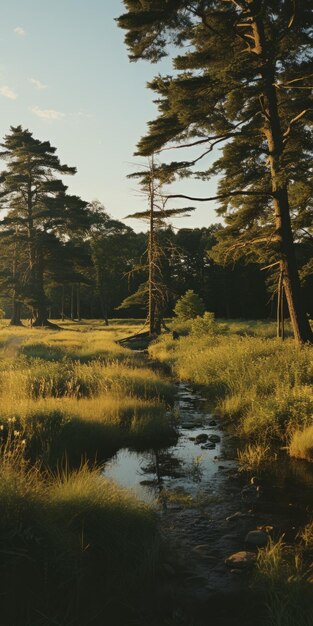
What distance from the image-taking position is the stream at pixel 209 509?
12.2 ft

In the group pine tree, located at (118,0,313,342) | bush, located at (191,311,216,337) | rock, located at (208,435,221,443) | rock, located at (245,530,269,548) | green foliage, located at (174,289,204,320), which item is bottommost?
rock, located at (208,435,221,443)

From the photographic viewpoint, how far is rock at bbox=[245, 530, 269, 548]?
181 inches

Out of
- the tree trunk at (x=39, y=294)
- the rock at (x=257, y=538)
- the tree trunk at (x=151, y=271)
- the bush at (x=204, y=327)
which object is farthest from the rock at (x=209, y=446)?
the tree trunk at (x=39, y=294)

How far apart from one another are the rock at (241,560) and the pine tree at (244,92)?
31.5 ft

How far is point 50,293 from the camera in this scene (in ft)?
235

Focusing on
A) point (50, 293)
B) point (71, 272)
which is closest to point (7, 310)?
point (50, 293)

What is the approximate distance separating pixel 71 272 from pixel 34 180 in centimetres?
899

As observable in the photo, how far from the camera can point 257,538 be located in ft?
15.2

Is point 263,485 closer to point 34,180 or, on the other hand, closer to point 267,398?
point 267,398

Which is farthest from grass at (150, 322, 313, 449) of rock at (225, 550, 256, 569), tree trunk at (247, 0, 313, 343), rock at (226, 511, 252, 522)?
rock at (225, 550, 256, 569)

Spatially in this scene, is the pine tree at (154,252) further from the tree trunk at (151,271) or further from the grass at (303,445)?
the grass at (303,445)

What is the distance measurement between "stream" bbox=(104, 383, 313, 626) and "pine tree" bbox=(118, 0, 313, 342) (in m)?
7.61

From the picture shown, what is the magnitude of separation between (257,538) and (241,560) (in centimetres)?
50

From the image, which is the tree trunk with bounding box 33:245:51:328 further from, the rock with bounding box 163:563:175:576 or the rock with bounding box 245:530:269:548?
the rock with bounding box 163:563:175:576
